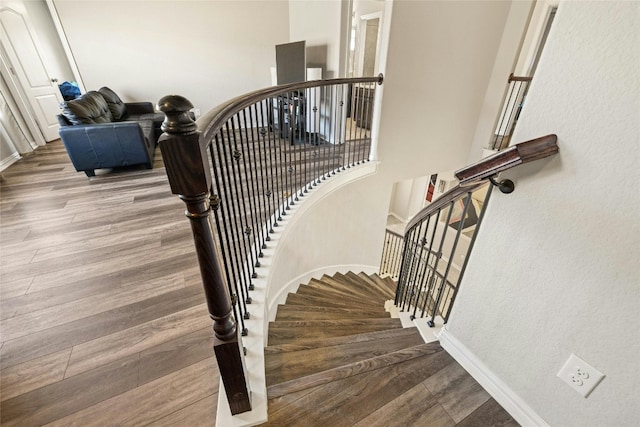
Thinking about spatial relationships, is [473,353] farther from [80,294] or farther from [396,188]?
[396,188]

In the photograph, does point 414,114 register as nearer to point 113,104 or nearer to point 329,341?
point 329,341

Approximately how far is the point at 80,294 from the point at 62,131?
2.35m

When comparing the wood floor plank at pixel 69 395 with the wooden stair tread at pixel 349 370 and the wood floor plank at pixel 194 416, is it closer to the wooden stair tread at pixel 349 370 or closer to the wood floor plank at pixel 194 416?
the wood floor plank at pixel 194 416

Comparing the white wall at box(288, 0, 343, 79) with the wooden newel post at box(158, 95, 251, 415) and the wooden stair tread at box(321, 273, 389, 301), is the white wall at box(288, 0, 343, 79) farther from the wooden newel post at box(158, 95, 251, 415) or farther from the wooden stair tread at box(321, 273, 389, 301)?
the wooden newel post at box(158, 95, 251, 415)

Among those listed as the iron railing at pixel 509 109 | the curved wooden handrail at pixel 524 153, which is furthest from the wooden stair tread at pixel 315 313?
the iron railing at pixel 509 109

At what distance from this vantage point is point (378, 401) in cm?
118

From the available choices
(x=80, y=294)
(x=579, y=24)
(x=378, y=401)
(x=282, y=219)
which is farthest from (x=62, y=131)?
(x=579, y=24)

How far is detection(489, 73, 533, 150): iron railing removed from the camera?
13.5 feet

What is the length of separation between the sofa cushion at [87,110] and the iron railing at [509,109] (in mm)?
5499

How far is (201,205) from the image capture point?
73cm

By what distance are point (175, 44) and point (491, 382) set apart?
6.19m

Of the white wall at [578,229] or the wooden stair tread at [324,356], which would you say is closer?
the white wall at [578,229]

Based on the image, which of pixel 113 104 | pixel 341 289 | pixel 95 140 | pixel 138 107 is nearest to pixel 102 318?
pixel 341 289

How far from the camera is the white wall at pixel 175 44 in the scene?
448 cm
